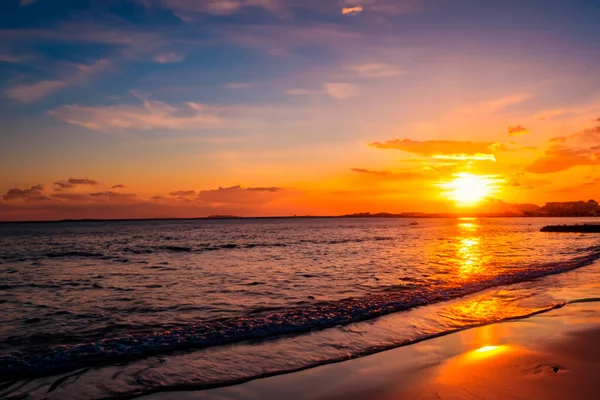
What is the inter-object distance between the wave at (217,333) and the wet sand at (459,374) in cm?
308

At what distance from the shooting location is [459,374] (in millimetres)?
7184

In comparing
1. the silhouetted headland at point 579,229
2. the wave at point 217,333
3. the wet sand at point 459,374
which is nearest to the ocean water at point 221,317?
the wave at point 217,333

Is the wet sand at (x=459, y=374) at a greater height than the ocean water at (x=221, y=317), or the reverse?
the wet sand at (x=459, y=374)

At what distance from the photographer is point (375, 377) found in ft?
23.7

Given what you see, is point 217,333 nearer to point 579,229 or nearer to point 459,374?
point 459,374

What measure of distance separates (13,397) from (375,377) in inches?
249

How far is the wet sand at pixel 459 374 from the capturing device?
21.0 ft

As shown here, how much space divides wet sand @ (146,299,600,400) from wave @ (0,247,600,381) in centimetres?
308

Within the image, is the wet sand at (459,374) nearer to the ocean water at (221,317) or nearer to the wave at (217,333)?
the ocean water at (221,317)

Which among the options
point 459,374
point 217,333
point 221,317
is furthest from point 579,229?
point 217,333

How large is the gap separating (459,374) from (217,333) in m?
6.41

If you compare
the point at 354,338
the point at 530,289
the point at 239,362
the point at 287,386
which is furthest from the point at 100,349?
the point at 530,289

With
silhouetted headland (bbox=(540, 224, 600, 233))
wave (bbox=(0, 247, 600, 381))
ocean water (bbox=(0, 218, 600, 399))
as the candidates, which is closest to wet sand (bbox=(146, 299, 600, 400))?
ocean water (bbox=(0, 218, 600, 399))

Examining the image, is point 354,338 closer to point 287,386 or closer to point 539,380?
point 287,386
